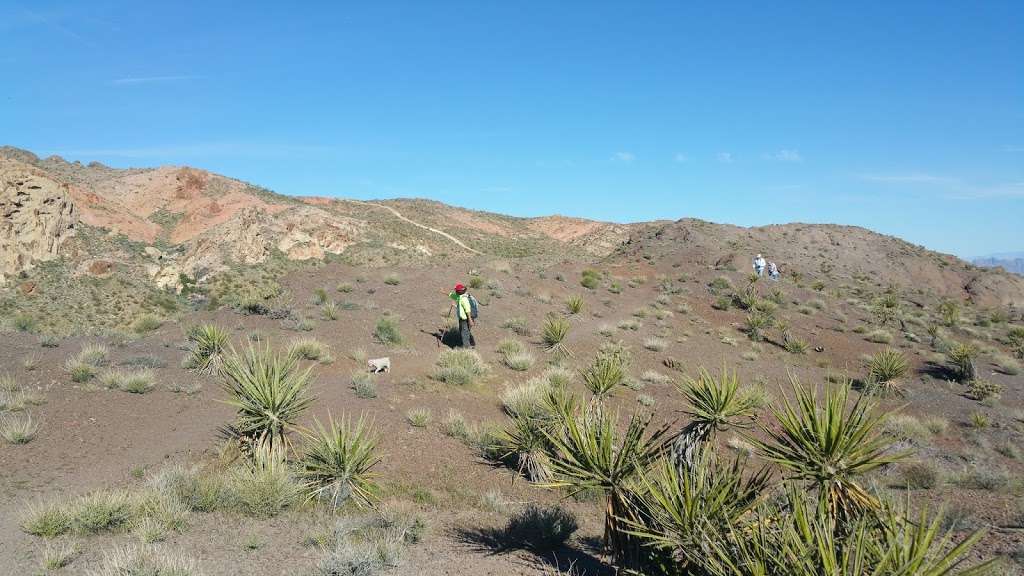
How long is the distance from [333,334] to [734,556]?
13444 mm

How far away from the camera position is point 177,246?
28.9 m

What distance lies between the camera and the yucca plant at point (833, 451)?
13.3 ft

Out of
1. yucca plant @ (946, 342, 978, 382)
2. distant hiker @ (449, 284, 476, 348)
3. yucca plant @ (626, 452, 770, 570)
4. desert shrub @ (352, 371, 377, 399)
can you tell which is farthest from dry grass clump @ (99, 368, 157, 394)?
yucca plant @ (946, 342, 978, 382)

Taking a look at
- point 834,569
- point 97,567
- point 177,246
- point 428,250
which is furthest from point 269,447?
point 428,250

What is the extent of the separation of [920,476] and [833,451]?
6.23 metres

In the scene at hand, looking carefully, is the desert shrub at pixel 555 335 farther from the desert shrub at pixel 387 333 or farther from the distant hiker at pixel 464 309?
the desert shrub at pixel 387 333

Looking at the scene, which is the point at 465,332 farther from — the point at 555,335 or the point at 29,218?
the point at 29,218

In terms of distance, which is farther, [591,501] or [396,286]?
[396,286]

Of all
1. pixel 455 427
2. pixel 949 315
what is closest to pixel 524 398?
pixel 455 427

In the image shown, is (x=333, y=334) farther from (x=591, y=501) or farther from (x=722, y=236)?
(x=722, y=236)

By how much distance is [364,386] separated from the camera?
10.9 m

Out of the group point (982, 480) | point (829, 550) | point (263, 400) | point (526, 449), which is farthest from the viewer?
point (526, 449)

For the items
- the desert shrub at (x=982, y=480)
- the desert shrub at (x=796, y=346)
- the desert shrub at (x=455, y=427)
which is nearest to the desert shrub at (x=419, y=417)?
the desert shrub at (x=455, y=427)

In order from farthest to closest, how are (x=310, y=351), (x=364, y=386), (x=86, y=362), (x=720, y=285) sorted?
(x=720, y=285)
(x=310, y=351)
(x=86, y=362)
(x=364, y=386)
